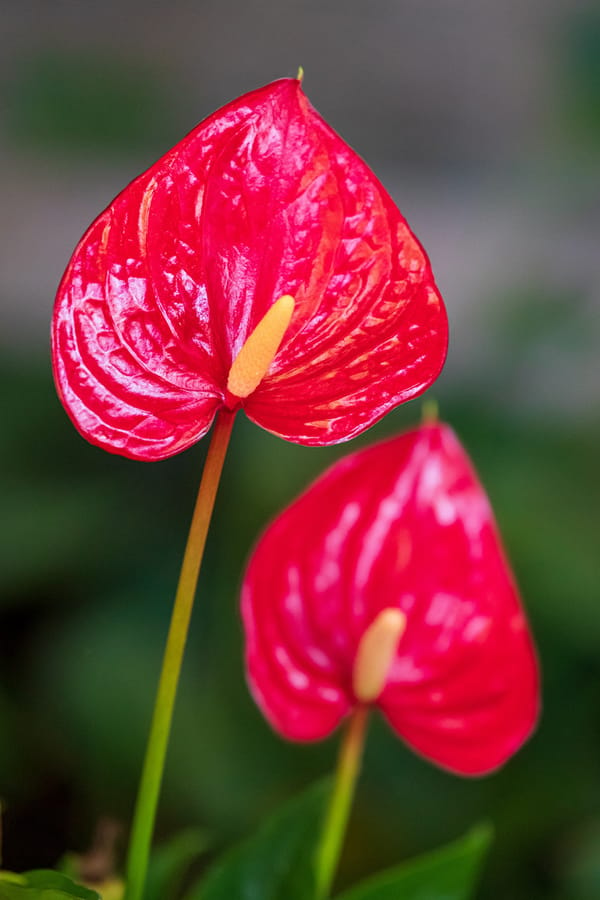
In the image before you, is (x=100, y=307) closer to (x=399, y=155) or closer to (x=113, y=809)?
(x=113, y=809)

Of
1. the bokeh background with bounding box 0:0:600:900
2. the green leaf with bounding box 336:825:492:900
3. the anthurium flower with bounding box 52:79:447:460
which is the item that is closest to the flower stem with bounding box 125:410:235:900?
the anthurium flower with bounding box 52:79:447:460

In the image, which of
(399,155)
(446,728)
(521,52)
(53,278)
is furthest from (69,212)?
(446,728)

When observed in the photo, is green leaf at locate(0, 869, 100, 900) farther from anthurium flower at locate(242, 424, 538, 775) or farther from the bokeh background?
the bokeh background

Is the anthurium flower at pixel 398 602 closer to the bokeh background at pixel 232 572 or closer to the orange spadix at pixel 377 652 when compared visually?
the orange spadix at pixel 377 652

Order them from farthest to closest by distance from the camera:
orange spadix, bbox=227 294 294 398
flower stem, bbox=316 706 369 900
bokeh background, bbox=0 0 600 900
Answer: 1. bokeh background, bbox=0 0 600 900
2. flower stem, bbox=316 706 369 900
3. orange spadix, bbox=227 294 294 398

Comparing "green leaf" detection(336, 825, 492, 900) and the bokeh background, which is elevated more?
"green leaf" detection(336, 825, 492, 900)

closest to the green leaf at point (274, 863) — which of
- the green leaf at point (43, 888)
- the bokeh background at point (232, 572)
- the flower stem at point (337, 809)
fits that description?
the flower stem at point (337, 809)
